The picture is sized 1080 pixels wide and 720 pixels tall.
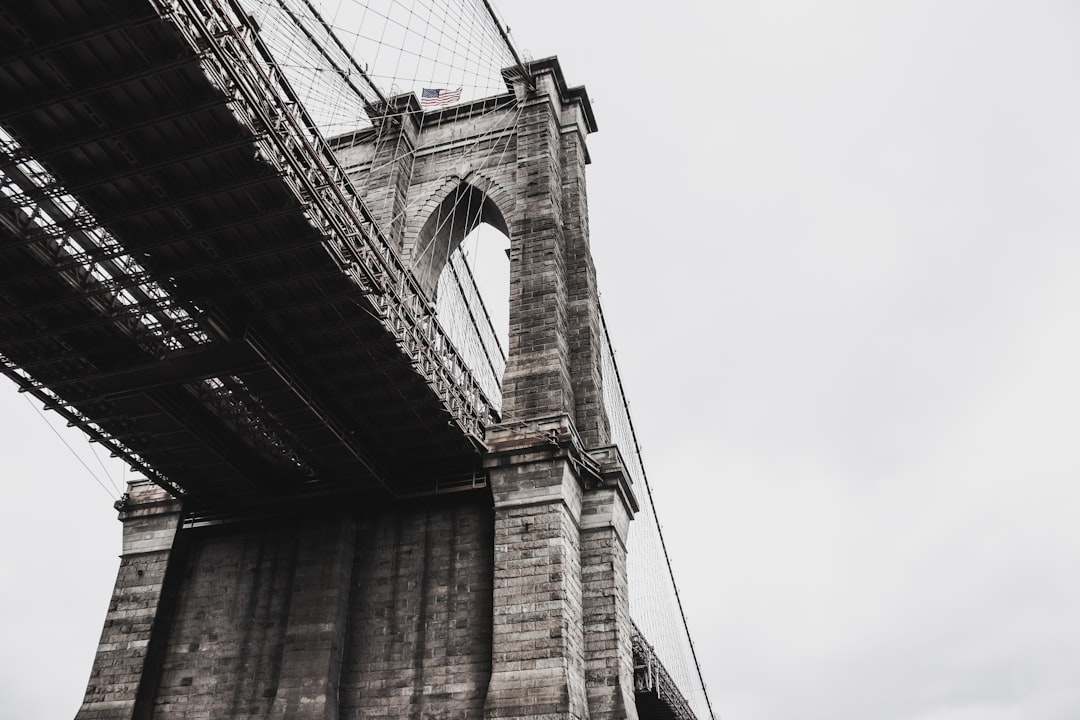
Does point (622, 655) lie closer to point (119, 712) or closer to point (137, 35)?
point (119, 712)

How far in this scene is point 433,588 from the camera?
2502 cm

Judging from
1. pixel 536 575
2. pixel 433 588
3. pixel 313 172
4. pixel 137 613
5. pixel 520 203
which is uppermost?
pixel 520 203

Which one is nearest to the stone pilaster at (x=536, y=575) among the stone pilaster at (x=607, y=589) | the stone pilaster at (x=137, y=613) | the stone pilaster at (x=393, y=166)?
the stone pilaster at (x=607, y=589)

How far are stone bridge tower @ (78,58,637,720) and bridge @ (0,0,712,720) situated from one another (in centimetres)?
8

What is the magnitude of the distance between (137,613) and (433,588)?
30.7 ft

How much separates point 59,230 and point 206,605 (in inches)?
518

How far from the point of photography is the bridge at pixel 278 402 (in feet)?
54.2

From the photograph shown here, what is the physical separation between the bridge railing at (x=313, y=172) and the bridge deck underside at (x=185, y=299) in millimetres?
289

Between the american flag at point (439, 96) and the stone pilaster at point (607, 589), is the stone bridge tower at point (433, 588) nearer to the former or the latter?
the stone pilaster at point (607, 589)

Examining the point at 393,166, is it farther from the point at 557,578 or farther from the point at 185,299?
the point at 557,578

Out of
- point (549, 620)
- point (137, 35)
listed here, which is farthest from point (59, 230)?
point (549, 620)

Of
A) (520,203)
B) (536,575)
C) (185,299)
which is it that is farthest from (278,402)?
(520,203)

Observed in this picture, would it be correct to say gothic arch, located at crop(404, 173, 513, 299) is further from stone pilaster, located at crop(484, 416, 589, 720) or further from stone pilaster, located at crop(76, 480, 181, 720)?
stone pilaster, located at crop(76, 480, 181, 720)

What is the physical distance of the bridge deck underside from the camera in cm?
1553
